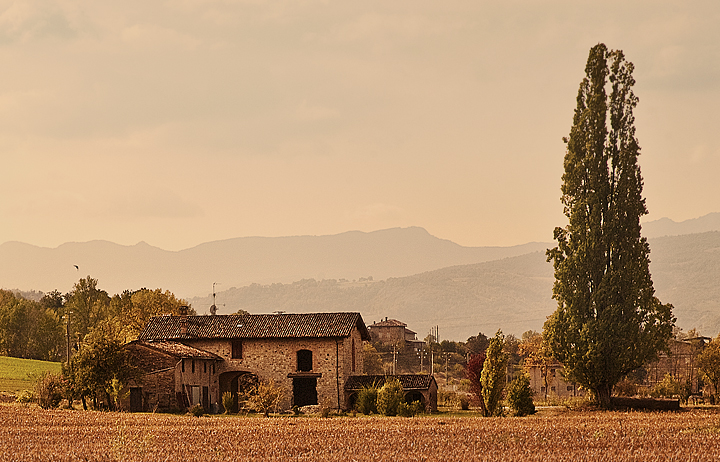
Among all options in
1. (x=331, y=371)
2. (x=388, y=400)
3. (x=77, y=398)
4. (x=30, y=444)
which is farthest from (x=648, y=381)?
(x=30, y=444)

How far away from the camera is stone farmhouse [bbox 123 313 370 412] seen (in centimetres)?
5453

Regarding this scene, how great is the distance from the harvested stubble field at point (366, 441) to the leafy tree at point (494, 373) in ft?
21.3

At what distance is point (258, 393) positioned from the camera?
161 ft

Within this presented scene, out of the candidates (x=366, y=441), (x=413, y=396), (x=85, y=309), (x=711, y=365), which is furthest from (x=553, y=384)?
(x=366, y=441)

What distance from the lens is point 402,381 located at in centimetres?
5459

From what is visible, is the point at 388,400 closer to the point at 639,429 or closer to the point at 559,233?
the point at 559,233

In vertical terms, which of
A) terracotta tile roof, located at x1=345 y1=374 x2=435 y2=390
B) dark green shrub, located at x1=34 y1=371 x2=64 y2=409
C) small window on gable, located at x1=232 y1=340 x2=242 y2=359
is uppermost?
small window on gable, located at x1=232 y1=340 x2=242 y2=359

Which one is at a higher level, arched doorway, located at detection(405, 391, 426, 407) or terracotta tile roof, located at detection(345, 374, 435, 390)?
terracotta tile roof, located at detection(345, 374, 435, 390)

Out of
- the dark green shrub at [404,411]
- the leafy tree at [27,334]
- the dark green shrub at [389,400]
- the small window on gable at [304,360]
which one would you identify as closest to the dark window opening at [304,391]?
the small window on gable at [304,360]

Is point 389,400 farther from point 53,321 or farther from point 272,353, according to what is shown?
point 53,321

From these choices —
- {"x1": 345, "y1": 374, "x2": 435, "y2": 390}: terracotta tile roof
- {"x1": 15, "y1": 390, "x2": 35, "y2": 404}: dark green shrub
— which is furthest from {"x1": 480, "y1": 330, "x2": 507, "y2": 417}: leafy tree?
{"x1": 15, "y1": 390, "x2": 35, "y2": 404}: dark green shrub

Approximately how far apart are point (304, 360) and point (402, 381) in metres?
7.11

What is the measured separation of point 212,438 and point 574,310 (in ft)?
84.0

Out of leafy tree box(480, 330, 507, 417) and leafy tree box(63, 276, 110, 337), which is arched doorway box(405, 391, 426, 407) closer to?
leafy tree box(480, 330, 507, 417)
